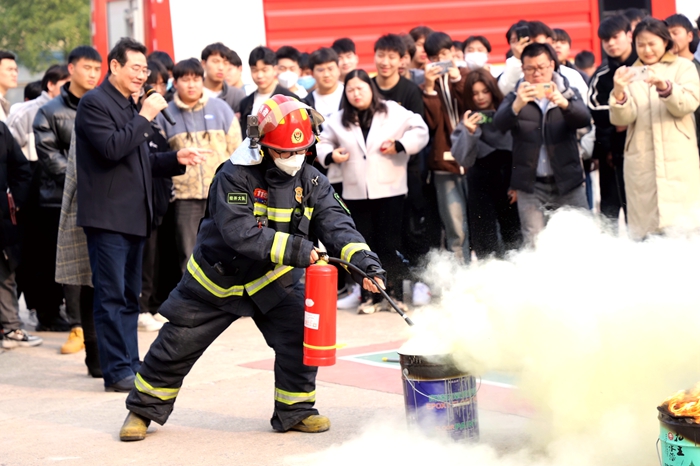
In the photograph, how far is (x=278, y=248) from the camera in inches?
199

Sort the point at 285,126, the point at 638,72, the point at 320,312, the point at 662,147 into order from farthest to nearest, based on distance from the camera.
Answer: the point at 638,72 → the point at 662,147 → the point at 285,126 → the point at 320,312

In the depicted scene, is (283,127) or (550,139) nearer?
(283,127)

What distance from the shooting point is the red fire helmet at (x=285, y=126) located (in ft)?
16.9

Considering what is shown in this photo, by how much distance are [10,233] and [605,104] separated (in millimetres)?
5526

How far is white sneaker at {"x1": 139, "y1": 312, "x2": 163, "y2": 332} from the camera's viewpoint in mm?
8977

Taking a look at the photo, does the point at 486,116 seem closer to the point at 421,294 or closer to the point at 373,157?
the point at 373,157

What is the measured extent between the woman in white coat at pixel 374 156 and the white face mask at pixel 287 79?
55.9 inches

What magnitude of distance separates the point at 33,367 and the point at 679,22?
21.5ft

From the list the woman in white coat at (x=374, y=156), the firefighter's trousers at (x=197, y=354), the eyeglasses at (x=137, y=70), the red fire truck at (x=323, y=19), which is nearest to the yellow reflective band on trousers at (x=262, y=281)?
the firefighter's trousers at (x=197, y=354)

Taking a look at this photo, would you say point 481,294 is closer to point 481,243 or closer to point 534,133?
point 534,133

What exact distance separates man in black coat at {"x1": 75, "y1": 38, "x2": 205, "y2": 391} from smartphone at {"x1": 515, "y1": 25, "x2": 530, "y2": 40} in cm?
412

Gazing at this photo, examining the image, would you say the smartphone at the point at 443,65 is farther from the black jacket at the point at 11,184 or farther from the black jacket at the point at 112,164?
the black jacket at the point at 11,184

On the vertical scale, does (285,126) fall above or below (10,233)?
above

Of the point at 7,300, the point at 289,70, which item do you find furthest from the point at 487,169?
the point at 7,300
